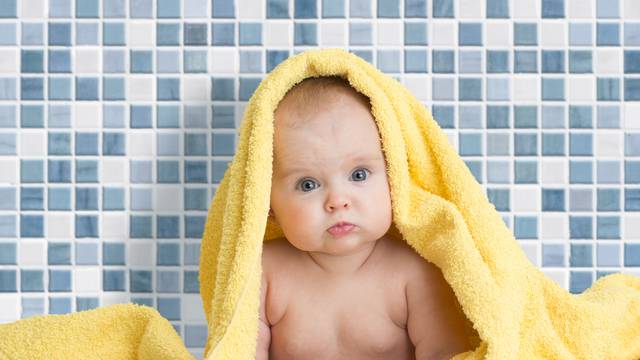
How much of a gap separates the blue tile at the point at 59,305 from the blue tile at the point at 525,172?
80cm

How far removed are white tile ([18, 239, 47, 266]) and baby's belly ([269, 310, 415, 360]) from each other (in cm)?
46

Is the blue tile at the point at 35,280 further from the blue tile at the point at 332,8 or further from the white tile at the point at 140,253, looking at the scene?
the blue tile at the point at 332,8

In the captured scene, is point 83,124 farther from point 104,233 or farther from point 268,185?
point 268,185

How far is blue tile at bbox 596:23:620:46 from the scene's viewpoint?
132 cm

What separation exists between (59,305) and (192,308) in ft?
0.75

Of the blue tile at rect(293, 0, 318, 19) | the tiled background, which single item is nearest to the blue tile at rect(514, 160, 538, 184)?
the tiled background

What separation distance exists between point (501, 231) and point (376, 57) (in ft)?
1.25

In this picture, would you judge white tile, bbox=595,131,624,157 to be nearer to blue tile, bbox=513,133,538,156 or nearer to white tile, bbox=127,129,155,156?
blue tile, bbox=513,133,538,156

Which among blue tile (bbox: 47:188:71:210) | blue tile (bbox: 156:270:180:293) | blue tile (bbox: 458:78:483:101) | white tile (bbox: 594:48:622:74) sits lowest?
blue tile (bbox: 156:270:180:293)

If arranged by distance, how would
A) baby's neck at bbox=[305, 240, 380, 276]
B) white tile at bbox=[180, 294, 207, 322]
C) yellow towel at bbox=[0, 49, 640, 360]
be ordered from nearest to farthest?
yellow towel at bbox=[0, 49, 640, 360], baby's neck at bbox=[305, 240, 380, 276], white tile at bbox=[180, 294, 207, 322]

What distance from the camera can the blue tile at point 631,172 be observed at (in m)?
1.32

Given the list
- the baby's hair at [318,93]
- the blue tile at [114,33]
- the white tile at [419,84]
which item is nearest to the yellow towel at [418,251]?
the baby's hair at [318,93]

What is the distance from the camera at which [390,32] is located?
130cm

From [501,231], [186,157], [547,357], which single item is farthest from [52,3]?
[547,357]
